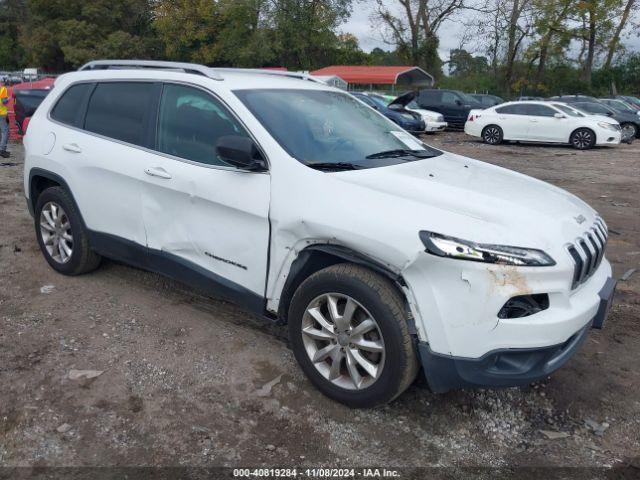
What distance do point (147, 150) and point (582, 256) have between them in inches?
113

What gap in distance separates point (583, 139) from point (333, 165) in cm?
1634

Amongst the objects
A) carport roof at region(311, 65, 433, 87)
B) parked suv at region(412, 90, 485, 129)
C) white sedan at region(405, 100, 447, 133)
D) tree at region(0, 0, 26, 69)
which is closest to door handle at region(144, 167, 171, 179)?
white sedan at region(405, 100, 447, 133)

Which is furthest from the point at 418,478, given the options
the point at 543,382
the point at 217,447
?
the point at 543,382

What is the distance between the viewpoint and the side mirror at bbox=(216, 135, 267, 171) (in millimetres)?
3371

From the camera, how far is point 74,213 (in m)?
4.72

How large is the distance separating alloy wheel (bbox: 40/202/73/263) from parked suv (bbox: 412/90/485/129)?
2114cm

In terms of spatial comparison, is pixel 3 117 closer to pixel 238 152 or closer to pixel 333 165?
pixel 238 152

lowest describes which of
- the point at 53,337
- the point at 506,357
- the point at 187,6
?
the point at 53,337

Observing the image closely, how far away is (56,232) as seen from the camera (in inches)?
197

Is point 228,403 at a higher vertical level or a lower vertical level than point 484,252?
lower

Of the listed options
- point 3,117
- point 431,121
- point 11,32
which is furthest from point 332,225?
point 11,32

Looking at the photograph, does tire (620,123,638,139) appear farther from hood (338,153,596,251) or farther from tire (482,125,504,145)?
hood (338,153,596,251)

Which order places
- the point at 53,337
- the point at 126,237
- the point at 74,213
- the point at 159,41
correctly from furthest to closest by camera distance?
1. the point at 159,41
2. the point at 74,213
3. the point at 126,237
4. the point at 53,337

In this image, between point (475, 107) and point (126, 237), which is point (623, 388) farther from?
point (475, 107)
